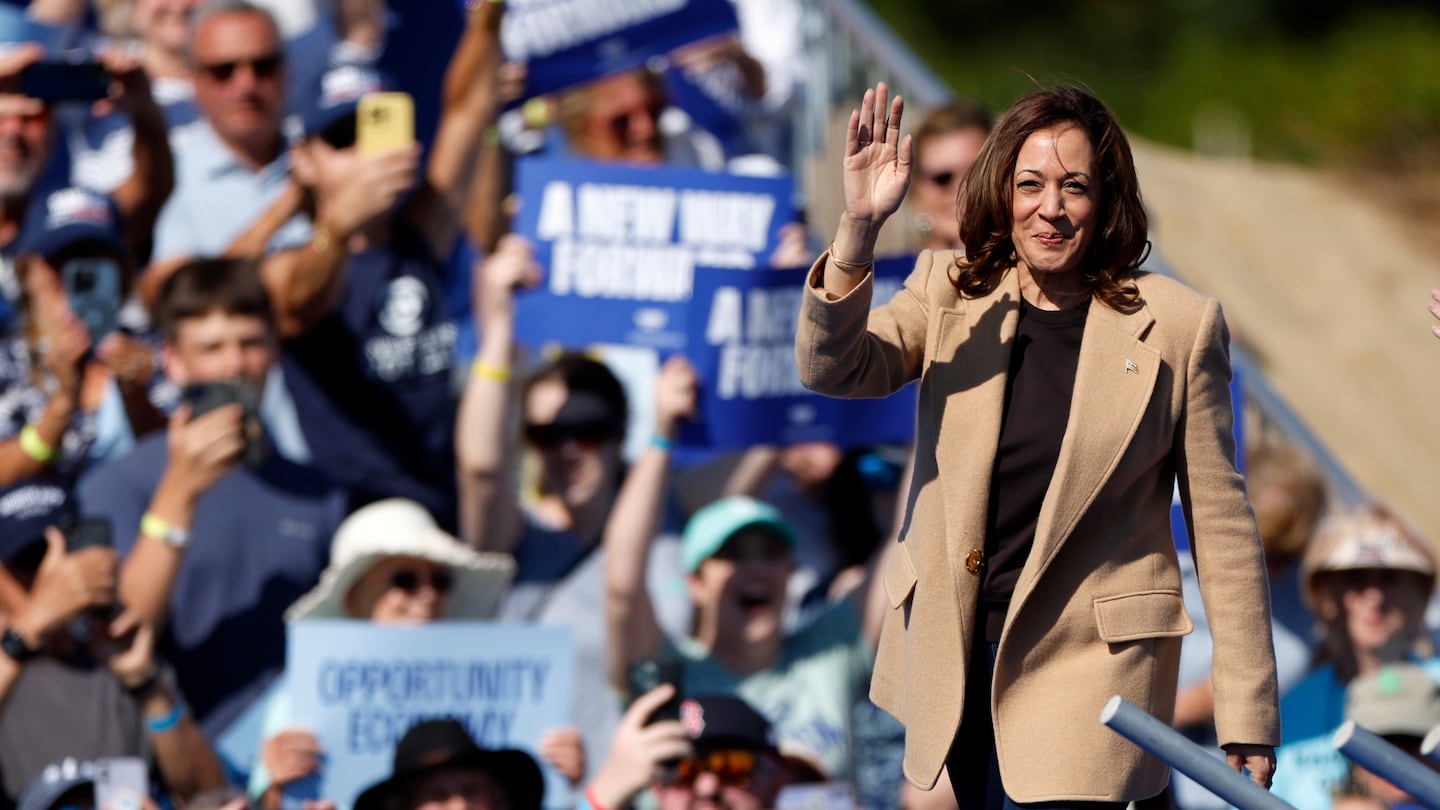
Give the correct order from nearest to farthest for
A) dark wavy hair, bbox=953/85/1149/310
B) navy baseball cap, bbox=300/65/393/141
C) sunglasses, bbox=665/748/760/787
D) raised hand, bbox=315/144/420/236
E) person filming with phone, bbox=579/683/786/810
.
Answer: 1. dark wavy hair, bbox=953/85/1149/310
2. person filming with phone, bbox=579/683/786/810
3. sunglasses, bbox=665/748/760/787
4. raised hand, bbox=315/144/420/236
5. navy baseball cap, bbox=300/65/393/141

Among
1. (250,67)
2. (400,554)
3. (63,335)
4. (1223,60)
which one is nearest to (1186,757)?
(400,554)

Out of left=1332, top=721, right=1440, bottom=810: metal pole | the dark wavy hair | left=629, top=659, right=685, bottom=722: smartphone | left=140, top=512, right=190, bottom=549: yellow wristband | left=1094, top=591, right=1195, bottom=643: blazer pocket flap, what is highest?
the dark wavy hair

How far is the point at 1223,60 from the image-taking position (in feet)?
85.4

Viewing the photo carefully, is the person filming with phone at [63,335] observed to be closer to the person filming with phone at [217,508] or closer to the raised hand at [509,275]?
the person filming with phone at [217,508]

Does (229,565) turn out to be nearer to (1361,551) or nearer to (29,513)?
(29,513)

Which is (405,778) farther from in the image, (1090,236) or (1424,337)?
(1424,337)

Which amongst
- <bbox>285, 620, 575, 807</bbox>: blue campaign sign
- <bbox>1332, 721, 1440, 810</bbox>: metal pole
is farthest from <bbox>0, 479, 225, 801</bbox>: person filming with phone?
<bbox>1332, 721, 1440, 810</bbox>: metal pole

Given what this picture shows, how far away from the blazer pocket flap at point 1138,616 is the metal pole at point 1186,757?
0.91 ft

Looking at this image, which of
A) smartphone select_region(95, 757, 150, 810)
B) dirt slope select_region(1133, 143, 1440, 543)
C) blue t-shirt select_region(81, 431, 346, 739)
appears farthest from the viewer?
dirt slope select_region(1133, 143, 1440, 543)

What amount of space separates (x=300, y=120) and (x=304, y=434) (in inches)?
40.3

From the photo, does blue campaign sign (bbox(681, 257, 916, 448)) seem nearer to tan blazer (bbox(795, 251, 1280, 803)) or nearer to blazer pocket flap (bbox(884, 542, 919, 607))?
blazer pocket flap (bbox(884, 542, 919, 607))

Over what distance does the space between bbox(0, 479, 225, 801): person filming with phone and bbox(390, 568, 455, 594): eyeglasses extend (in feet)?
2.11

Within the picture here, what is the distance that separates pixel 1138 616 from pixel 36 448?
3.59m

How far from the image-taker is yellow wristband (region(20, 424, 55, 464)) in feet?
19.0
